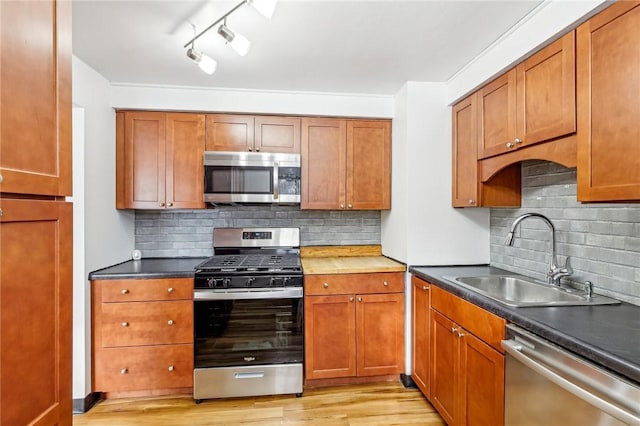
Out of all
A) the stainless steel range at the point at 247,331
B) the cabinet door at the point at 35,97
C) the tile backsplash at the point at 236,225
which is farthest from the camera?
the tile backsplash at the point at 236,225

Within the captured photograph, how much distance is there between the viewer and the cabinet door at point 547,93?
151cm

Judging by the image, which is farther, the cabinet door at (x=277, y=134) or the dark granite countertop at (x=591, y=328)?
the cabinet door at (x=277, y=134)

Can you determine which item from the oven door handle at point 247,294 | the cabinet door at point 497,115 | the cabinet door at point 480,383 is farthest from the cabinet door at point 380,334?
the cabinet door at point 497,115

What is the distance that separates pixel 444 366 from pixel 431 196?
4.09 feet

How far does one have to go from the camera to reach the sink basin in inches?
64.0

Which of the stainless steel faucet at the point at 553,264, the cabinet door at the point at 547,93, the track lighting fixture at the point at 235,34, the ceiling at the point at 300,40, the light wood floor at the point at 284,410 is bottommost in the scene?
the light wood floor at the point at 284,410

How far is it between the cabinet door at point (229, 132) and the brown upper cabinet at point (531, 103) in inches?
71.4

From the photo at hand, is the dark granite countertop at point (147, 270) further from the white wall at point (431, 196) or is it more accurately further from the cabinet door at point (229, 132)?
the white wall at point (431, 196)

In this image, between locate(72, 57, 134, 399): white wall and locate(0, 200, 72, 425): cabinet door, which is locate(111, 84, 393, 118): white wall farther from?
locate(0, 200, 72, 425): cabinet door

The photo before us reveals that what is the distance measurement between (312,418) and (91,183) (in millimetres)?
2281

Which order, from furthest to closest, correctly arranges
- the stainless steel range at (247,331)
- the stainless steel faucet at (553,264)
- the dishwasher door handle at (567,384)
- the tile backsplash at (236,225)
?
the tile backsplash at (236,225) < the stainless steel range at (247,331) < the stainless steel faucet at (553,264) < the dishwasher door handle at (567,384)

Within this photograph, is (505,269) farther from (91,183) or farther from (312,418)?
(91,183)

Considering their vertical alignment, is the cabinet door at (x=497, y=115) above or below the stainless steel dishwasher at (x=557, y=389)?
above

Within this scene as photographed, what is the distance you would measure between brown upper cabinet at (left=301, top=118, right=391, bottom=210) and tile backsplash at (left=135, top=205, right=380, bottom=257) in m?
0.30
